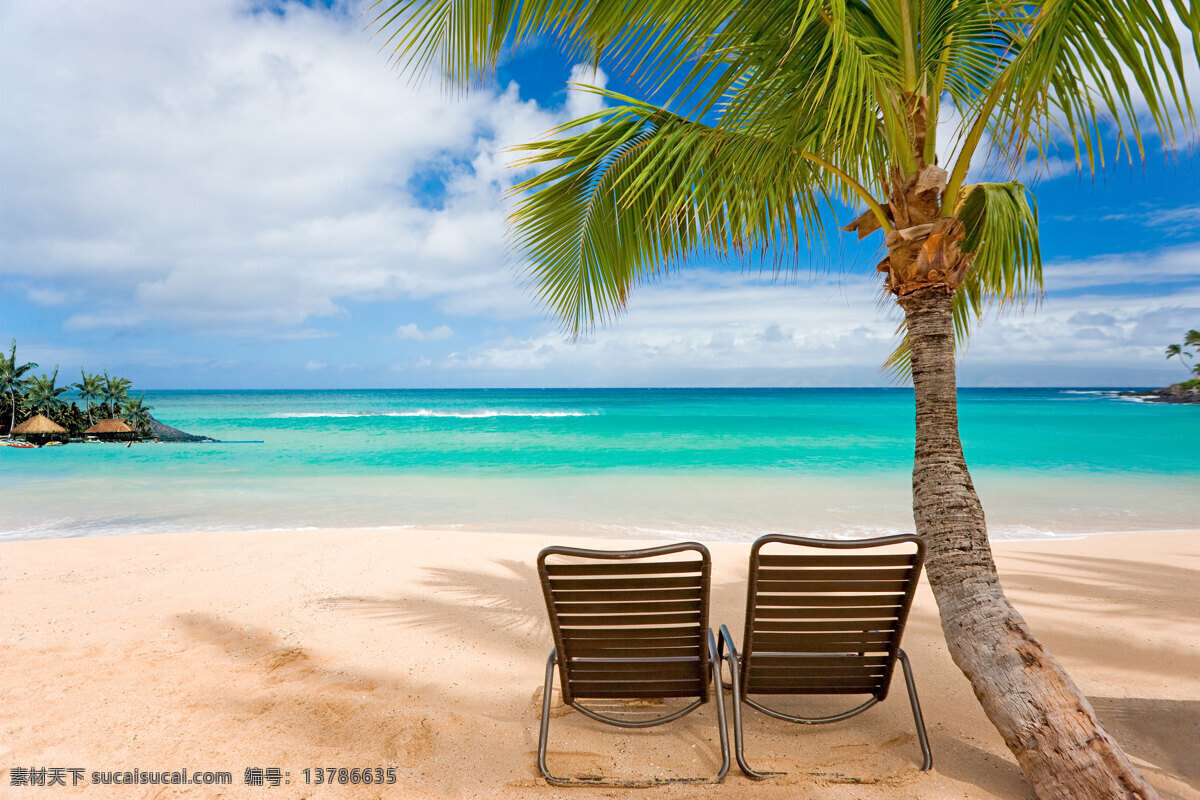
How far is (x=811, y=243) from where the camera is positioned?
179 inches

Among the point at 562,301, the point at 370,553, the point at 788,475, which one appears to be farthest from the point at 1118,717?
the point at 788,475

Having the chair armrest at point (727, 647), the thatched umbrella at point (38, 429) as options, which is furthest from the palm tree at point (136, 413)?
the chair armrest at point (727, 647)

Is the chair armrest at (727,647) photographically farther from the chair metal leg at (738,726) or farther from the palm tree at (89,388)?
the palm tree at (89,388)

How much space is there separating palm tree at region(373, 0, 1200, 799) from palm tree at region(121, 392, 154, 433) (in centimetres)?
3083

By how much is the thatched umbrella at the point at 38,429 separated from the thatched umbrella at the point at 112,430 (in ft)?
4.02

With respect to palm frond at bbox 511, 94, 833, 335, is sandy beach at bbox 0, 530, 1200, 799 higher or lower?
lower

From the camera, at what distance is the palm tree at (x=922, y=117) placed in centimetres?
247

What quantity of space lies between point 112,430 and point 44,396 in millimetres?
4380

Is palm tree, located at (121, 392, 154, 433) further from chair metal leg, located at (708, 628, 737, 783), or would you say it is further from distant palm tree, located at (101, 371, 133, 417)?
chair metal leg, located at (708, 628, 737, 783)

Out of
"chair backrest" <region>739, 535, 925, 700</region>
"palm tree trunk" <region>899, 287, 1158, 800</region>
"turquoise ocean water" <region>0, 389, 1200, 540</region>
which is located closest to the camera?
"palm tree trunk" <region>899, 287, 1158, 800</region>

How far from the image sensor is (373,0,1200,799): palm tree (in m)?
2.47

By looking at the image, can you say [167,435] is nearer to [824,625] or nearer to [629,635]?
[629,635]

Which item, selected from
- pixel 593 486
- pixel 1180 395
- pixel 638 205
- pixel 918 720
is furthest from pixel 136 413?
pixel 1180 395

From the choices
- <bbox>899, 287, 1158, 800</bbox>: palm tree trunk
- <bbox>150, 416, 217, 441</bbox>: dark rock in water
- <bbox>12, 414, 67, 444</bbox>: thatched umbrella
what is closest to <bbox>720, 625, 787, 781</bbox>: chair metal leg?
<bbox>899, 287, 1158, 800</bbox>: palm tree trunk
